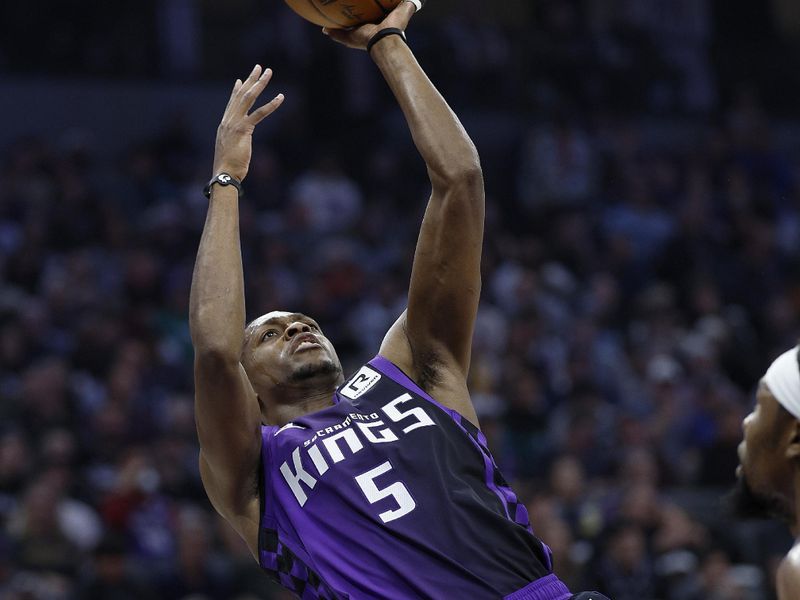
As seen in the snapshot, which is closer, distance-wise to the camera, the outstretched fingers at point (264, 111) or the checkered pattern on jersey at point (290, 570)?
the checkered pattern on jersey at point (290, 570)

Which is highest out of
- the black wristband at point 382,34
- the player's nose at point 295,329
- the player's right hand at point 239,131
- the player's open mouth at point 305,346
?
the black wristband at point 382,34

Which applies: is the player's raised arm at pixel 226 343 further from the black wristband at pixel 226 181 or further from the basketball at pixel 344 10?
the basketball at pixel 344 10

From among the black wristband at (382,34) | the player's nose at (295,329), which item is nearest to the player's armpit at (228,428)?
the player's nose at (295,329)

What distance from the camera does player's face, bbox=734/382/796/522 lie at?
9.98ft

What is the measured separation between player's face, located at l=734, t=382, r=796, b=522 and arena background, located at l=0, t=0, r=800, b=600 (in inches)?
210

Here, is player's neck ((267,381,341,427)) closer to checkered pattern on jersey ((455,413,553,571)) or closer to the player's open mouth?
the player's open mouth

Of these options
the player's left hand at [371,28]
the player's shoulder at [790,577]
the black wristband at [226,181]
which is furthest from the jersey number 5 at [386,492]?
the player's left hand at [371,28]

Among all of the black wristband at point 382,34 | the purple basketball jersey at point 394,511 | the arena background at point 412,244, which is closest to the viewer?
the purple basketball jersey at point 394,511

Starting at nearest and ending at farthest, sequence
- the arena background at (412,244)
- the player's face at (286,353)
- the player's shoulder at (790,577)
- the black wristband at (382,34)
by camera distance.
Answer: the player's shoulder at (790,577), the black wristband at (382,34), the player's face at (286,353), the arena background at (412,244)

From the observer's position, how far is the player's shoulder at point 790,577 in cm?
279

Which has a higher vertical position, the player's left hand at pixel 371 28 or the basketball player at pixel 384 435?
the player's left hand at pixel 371 28

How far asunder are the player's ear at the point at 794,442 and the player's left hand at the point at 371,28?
188 cm

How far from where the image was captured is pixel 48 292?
10.2 meters

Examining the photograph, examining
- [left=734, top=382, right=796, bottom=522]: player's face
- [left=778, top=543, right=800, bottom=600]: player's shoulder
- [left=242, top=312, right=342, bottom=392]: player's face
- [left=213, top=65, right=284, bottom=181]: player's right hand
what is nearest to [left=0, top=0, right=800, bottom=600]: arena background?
[left=242, top=312, right=342, bottom=392]: player's face
